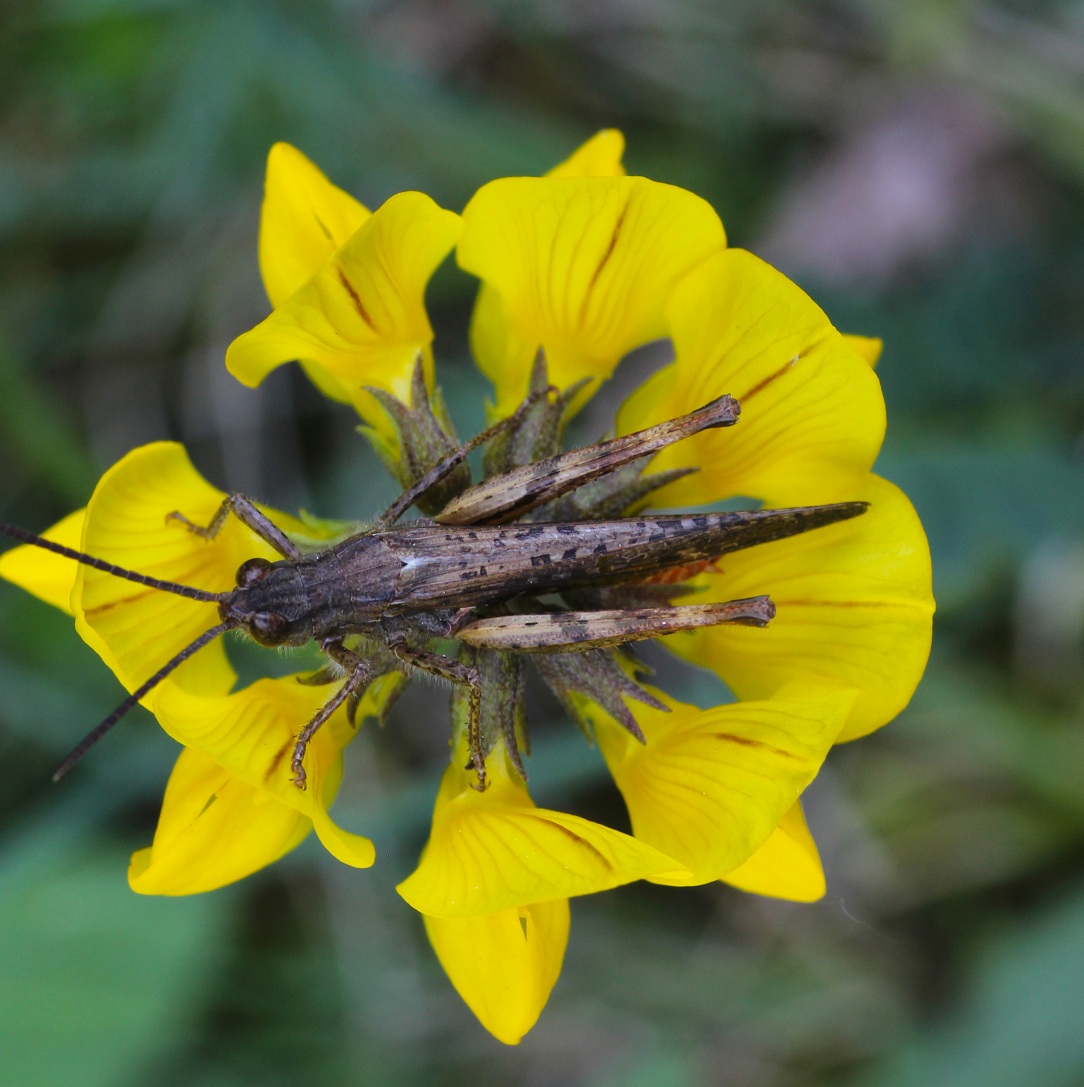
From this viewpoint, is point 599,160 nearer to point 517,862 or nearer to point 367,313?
point 367,313

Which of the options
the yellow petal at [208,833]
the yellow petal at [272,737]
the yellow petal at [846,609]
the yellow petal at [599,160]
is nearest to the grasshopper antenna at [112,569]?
the yellow petal at [272,737]

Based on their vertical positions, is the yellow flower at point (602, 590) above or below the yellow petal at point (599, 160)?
below

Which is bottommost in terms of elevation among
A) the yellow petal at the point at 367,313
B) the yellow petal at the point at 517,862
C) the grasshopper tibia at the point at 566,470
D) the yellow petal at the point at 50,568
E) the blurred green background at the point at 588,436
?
the blurred green background at the point at 588,436

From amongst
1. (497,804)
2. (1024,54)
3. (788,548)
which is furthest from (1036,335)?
(497,804)

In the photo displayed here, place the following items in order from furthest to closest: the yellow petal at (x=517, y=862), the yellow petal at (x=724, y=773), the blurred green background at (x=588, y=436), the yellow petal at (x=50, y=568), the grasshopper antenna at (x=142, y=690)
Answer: the blurred green background at (x=588, y=436)
the yellow petal at (x=50, y=568)
the grasshopper antenna at (x=142, y=690)
the yellow petal at (x=724, y=773)
the yellow petal at (x=517, y=862)

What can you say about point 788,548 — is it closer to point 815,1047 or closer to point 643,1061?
point 643,1061

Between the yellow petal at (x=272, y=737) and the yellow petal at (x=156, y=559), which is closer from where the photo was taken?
the yellow petal at (x=272, y=737)

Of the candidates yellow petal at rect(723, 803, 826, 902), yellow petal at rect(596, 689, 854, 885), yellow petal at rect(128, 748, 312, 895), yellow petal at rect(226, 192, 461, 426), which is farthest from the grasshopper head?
yellow petal at rect(723, 803, 826, 902)

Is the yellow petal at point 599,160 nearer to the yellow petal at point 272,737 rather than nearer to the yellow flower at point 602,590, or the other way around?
the yellow flower at point 602,590

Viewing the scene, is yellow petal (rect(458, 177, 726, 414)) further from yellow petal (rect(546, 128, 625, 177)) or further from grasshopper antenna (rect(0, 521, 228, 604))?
grasshopper antenna (rect(0, 521, 228, 604))
